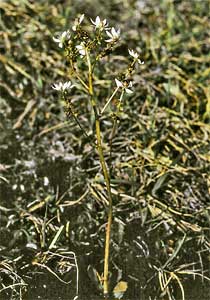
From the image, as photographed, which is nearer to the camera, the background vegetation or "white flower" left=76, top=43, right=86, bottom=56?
"white flower" left=76, top=43, right=86, bottom=56

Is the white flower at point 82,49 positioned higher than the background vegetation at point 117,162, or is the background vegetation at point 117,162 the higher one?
Answer: the white flower at point 82,49

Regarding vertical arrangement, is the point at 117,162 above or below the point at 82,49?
below

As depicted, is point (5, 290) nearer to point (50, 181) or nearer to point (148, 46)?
point (50, 181)

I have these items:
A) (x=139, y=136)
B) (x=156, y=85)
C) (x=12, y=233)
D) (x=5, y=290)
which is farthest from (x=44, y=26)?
(x=5, y=290)

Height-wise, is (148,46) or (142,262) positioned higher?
(148,46)

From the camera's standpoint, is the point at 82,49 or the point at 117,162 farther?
the point at 117,162

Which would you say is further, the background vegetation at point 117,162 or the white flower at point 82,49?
the background vegetation at point 117,162

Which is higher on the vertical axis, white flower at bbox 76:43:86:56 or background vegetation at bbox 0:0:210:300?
white flower at bbox 76:43:86:56

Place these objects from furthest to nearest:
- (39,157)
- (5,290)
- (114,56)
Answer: (114,56) < (39,157) < (5,290)
